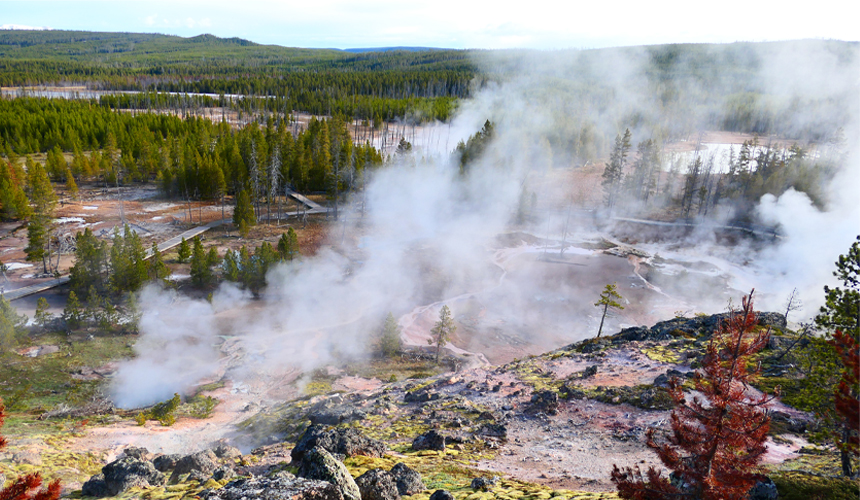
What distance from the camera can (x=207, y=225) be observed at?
75438 mm

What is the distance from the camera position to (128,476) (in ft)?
62.8

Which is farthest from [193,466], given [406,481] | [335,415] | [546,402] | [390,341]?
[390,341]

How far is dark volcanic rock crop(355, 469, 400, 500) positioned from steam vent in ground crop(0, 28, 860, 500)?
88 millimetres

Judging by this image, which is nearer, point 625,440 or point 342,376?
point 625,440

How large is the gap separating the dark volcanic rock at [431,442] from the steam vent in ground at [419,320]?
0.30 metres

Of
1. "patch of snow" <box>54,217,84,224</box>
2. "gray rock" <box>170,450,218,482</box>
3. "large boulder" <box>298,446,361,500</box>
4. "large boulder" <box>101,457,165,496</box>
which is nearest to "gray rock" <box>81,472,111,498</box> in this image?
"large boulder" <box>101,457,165,496</box>

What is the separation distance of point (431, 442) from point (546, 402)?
8.49 metres

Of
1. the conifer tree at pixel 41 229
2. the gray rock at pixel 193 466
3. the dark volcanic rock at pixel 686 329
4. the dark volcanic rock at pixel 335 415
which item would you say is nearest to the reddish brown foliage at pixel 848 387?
the gray rock at pixel 193 466

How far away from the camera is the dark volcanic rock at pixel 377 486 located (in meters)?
14.6

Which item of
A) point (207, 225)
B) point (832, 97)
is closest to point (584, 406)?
point (207, 225)

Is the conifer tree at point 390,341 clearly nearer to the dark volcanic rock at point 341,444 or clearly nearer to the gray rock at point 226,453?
the gray rock at point 226,453

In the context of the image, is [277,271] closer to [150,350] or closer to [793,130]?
[150,350]

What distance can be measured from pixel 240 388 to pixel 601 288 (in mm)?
45745

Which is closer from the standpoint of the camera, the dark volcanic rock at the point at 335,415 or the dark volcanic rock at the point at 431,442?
the dark volcanic rock at the point at 431,442
